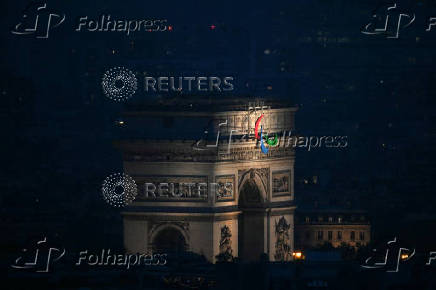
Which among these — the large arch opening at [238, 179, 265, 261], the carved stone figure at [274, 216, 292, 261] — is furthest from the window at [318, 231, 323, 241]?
the large arch opening at [238, 179, 265, 261]

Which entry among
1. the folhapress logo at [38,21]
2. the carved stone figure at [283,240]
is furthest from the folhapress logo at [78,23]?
the carved stone figure at [283,240]

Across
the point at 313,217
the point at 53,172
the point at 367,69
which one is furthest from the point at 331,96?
the point at 313,217

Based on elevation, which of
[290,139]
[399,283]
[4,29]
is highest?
[4,29]

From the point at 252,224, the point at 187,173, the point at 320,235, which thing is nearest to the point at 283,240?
the point at 252,224

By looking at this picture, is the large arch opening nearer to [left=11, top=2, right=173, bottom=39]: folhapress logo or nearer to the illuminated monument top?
the illuminated monument top

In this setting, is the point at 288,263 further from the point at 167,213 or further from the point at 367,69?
the point at 367,69

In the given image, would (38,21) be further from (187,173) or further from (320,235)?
(187,173)

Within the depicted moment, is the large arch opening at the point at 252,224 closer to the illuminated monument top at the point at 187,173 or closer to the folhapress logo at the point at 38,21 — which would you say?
the illuminated monument top at the point at 187,173
